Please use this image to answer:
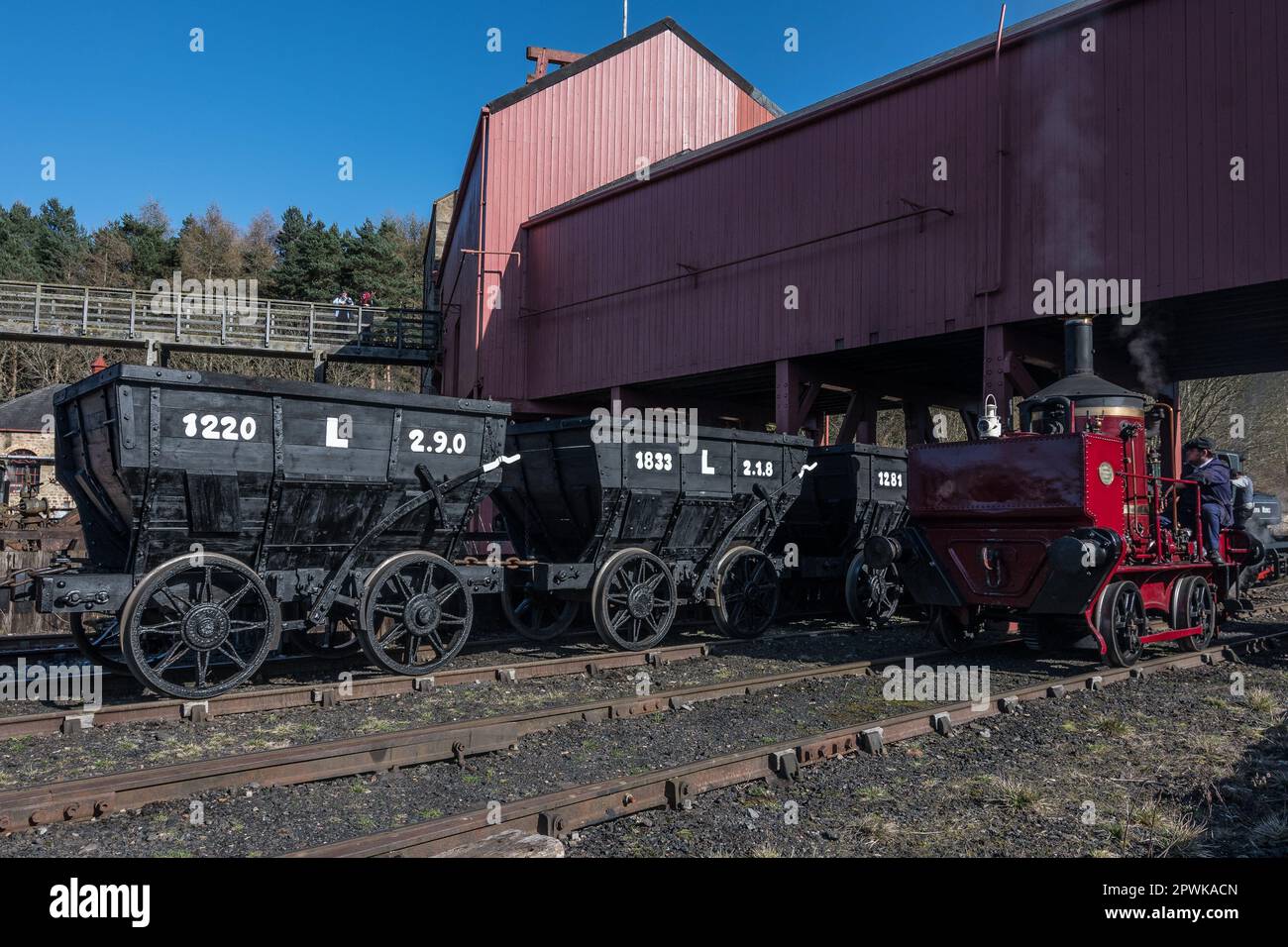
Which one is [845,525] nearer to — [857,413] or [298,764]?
[857,413]

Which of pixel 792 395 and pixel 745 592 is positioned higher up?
pixel 792 395

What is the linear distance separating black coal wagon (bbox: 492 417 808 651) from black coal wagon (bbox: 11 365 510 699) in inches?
42.8

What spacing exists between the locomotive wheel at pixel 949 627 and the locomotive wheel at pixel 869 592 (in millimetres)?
1685

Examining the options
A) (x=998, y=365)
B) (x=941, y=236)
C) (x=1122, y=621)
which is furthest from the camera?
(x=941, y=236)

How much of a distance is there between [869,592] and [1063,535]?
3.80m

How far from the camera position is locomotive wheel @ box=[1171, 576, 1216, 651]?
31.7 ft

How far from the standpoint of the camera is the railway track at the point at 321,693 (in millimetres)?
6148

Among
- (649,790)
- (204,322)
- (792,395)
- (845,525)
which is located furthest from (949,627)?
(204,322)

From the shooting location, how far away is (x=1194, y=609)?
392 inches

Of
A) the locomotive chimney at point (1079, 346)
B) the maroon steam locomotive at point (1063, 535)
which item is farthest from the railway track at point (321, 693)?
the locomotive chimney at point (1079, 346)

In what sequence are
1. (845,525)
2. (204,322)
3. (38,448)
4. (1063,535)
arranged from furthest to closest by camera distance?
(38,448) < (204,322) < (845,525) < (1063,535)

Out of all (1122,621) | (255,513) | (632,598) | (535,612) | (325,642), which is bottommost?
(325,642)

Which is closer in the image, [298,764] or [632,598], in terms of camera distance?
[298,764]
